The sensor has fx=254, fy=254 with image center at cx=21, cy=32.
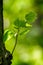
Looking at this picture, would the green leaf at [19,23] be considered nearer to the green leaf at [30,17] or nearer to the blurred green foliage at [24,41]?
the green leaf at [30,17]

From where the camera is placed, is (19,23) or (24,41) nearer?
(19,23)

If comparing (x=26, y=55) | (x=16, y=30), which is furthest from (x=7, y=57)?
(x=26, y=55)

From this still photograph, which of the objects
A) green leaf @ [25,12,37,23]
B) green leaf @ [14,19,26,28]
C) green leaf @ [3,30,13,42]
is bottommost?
green leaf @ [3,30,13,42]

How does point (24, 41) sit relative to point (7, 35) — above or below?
below

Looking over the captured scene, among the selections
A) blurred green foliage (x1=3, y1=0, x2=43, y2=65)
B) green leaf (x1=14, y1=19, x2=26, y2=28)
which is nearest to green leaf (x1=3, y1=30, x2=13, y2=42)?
green leaf (x1=14, y1=19, x2=26, y2=28)

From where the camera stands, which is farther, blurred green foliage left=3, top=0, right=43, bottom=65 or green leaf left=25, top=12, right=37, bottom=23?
blurred green foliage left=3, top=0, right=43, bottom=65

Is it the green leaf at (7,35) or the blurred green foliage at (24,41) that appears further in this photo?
the blurred green foliage at (24,41)

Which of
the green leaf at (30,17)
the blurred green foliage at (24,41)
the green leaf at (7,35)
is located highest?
the green leaf at (30,17)

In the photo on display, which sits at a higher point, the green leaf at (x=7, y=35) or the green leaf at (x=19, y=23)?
the green leaf at (x=19, y=23)

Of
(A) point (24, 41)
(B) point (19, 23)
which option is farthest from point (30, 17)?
(A) point (24, 41)

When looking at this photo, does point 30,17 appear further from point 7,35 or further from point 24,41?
point 24,41

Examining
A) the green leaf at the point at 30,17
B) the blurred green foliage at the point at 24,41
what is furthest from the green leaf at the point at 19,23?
the blurred green foliage at the point at 24,41

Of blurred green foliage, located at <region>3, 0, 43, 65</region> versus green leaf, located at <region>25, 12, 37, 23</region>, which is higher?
green leaf, located at <region>25, 12, 37, 23</region>

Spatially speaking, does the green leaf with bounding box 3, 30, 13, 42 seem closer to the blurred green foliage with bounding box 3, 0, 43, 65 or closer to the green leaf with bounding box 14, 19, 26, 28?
the green leaf with bounding box 14, 19, 26, 28
